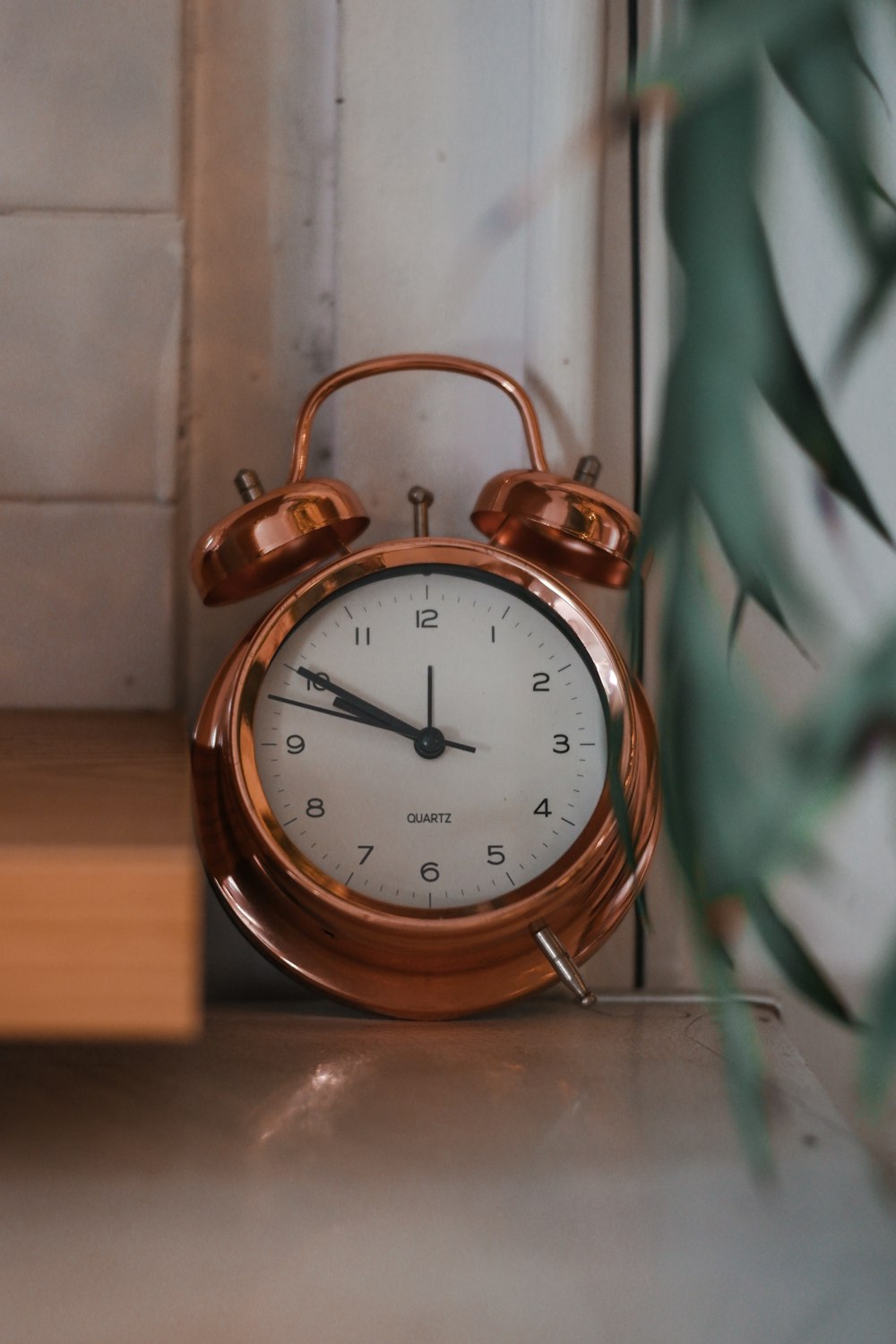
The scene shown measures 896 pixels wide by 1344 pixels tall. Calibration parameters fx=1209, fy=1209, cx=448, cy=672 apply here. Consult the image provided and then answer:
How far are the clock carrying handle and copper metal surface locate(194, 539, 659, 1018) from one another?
99 mm

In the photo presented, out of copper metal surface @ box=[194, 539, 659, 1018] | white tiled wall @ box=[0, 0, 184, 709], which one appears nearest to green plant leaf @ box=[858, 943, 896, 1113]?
copper metal surface @ box=[194, 539, 659, 1018]

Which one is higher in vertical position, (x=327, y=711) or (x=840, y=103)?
(x=840, y=103)

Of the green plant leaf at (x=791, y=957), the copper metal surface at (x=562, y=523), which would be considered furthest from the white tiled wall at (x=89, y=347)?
the green plant leaf at (x=791, y=957)

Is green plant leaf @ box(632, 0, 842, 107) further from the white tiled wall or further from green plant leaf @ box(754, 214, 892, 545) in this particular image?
the white tiled wall

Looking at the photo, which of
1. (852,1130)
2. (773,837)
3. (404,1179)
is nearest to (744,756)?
(773,837)

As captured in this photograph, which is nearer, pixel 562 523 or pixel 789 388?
pixel 789 388

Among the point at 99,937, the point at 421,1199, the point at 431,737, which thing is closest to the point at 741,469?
the point at 99,937

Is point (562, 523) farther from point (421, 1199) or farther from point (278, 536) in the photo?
point (421, 1199)

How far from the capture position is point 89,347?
900 millimetres

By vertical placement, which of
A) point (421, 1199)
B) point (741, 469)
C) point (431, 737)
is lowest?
point (421, 1199)

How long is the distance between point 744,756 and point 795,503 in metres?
0.73

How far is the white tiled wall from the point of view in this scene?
886 millimetres

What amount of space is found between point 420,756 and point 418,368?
272 mm

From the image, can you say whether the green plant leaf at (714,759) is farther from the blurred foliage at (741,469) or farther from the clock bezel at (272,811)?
the clock bezel at (272,811)
